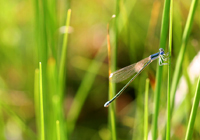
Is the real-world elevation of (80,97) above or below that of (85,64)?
below

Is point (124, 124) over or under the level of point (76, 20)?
under

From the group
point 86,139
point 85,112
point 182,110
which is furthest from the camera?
point 85,112

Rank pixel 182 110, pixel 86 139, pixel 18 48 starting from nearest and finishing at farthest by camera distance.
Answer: pixel 182 110 < pixel 86 139 < pixel 18 48

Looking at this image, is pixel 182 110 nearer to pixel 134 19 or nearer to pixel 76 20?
pixel 134 19

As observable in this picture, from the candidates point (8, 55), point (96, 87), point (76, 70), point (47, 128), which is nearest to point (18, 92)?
point (8, 55)

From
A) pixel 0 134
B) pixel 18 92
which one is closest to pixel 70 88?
pixel 18 92

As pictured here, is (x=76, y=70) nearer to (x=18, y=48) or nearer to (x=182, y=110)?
(x=18, y=48)

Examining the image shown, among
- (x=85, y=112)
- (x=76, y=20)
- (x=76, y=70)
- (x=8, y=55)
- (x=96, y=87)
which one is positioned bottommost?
(x=85, y=112)

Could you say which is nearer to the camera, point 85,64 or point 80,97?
point 80,97

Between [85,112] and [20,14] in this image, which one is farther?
[20,14]
